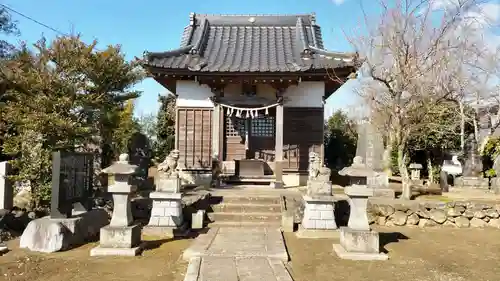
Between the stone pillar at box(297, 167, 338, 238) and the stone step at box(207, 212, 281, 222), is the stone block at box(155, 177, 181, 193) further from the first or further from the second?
the stone pillar at box(297, 167, 338, 238)

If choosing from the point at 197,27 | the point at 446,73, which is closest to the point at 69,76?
the point at 197,27

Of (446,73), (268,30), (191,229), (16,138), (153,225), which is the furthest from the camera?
(268,30)

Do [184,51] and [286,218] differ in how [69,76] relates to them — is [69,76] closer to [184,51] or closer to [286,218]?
[184,51]

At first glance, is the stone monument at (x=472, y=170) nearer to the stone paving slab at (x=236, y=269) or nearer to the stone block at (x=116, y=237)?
the stone paving slab at (x=236, y=269)

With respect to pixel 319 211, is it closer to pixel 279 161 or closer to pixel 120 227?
pixel 120 227

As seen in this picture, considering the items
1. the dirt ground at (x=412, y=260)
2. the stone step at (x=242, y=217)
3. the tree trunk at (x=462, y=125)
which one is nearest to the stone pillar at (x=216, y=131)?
the stone step at (x=242, y=217)

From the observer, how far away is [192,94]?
14.8m

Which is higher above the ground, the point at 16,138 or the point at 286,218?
the point at 16,138

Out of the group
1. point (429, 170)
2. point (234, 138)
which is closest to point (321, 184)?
point (234, 138)

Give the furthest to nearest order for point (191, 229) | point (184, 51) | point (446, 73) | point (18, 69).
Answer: point (446, 73) < point (184, 51) < point (18, 69) < point (191, 229)

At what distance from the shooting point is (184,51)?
15211mm

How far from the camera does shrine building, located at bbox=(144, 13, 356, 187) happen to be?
537 inches

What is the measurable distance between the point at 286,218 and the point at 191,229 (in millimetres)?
2358

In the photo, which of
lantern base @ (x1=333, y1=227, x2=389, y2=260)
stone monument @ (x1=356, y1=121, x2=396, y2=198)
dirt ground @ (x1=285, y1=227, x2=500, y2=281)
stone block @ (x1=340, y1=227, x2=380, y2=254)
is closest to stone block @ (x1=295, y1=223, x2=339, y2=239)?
dirt ground @ (x1=285, y1=227, x2=500, y2=281)
